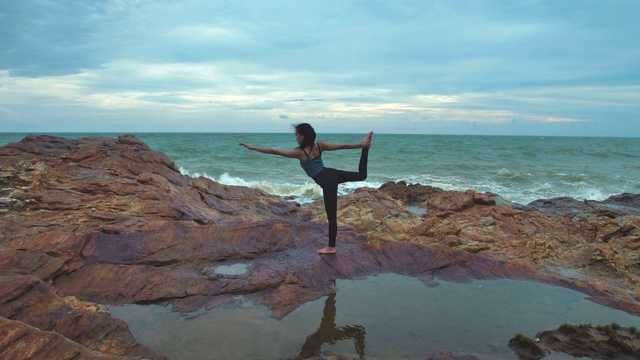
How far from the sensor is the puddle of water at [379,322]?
371 centimetres

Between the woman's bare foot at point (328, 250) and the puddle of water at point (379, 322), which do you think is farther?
the woman's bare foot at point (328, 250)

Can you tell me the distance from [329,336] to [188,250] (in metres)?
2.51

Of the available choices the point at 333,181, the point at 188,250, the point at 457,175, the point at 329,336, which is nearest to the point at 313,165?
the point at 333,181

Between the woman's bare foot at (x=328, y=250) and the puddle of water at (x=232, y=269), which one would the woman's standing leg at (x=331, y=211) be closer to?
the woman's bare foot at (x=328, y=250)

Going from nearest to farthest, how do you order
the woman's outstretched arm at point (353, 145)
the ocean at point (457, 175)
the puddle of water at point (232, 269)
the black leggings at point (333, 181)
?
the puddle of water at point (232, 269) < the woman's outstretched arm at point (353, 145) < the black leggings at point (333, 181) < the ocean at point (457, 175)

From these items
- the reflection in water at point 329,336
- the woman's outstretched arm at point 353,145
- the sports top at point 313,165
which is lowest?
the reflection in water at point 329,336

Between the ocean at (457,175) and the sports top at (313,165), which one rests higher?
the sports top at (313,165)

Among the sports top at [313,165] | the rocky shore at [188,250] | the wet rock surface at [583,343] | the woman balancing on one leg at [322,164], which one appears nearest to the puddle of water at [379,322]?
the wet rock surface at [583,343]

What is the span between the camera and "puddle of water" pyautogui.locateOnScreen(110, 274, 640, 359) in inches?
146

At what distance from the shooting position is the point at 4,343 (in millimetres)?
2717

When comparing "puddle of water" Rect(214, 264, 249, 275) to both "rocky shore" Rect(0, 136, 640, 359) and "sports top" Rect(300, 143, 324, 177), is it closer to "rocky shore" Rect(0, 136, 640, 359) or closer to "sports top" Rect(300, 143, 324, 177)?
"rocky shore" Rect(0, 136, 640, 359)

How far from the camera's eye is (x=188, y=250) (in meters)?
5.56

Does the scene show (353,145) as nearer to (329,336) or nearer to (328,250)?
(328,250)

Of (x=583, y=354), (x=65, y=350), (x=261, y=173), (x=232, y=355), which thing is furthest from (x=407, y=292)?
(x=261, y=173)
